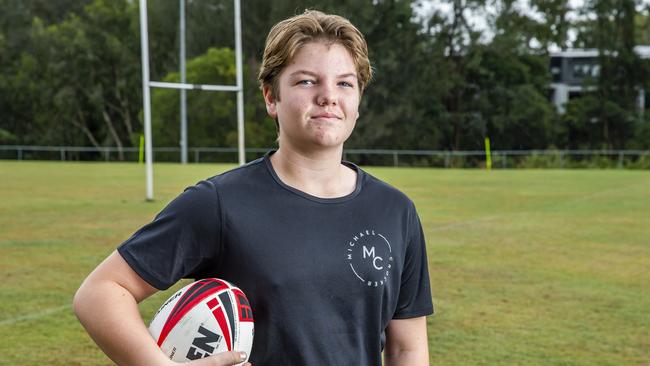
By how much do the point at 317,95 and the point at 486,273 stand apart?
638 centimetres

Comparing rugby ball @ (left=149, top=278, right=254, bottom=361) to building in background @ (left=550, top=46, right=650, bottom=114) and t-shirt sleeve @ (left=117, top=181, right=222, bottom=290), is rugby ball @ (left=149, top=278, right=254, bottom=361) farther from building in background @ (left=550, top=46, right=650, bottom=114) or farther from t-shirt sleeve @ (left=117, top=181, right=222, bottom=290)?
building in background @ (left=550, top=46, right=650, bottom=114)

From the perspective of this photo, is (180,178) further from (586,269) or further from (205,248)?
(205,248)

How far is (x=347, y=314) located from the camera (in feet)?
7.45

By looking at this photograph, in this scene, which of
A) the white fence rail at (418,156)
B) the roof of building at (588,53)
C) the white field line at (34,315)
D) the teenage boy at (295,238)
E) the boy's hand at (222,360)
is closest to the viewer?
the boy's hand at (222,360)

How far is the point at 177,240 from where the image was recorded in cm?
217

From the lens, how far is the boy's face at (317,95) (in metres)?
2.24

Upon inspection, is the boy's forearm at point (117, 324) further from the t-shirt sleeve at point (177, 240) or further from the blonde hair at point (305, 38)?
the blonde hair at point (305, 38)

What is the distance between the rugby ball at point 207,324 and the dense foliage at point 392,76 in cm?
3871

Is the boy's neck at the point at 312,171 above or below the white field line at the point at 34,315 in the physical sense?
above

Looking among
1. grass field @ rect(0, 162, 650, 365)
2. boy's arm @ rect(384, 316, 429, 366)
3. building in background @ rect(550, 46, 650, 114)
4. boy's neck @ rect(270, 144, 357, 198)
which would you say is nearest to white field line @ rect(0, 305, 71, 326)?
grass field @ rect(0, 162, 650, 365)

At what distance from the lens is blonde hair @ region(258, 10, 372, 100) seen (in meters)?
2.24

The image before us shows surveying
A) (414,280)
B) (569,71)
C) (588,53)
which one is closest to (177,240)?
(414,280)

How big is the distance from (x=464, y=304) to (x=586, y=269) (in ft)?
7.52

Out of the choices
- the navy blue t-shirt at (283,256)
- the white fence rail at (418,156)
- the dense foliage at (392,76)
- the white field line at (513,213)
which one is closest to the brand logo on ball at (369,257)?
the navy blue t-shirt at (283,256)
